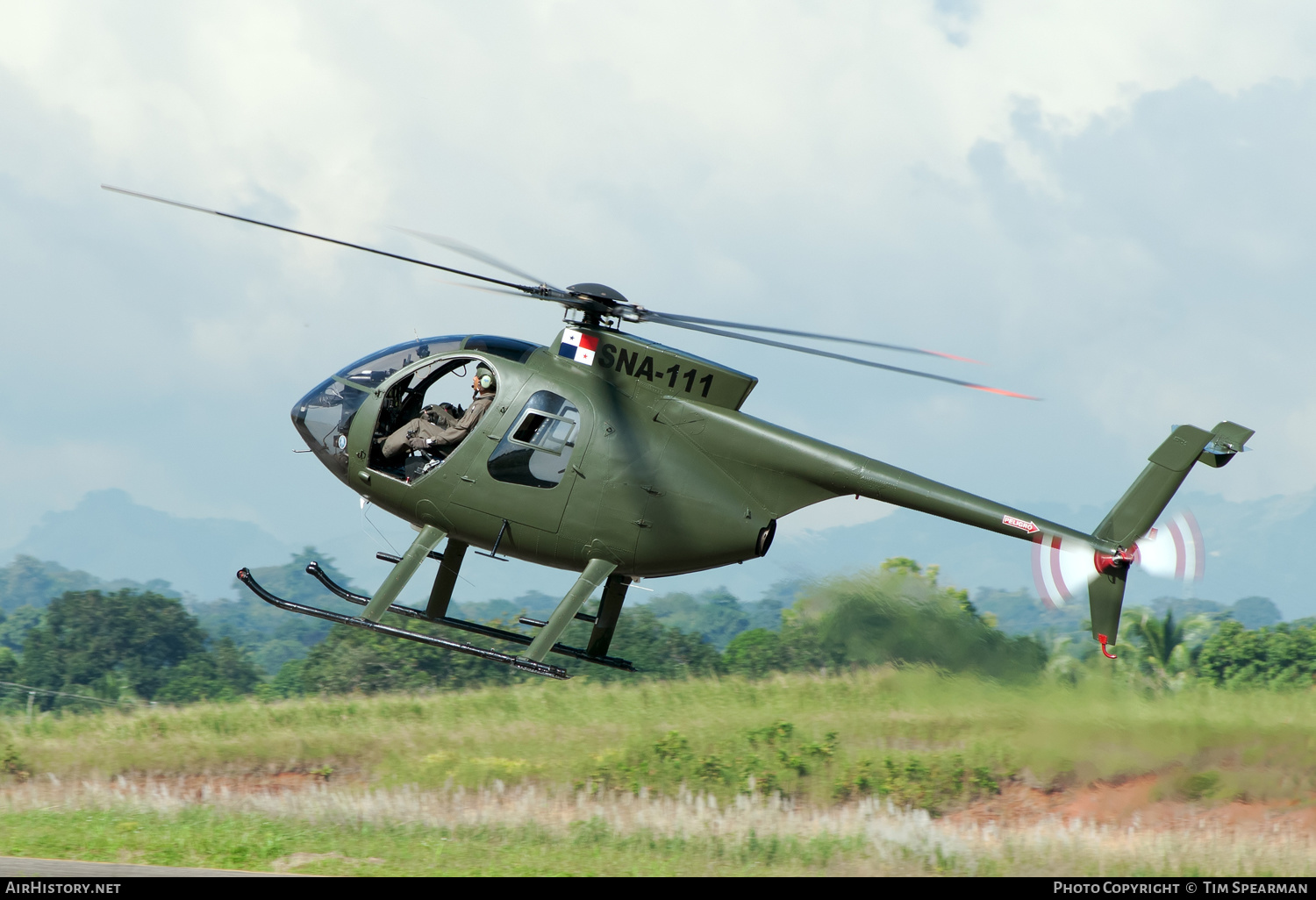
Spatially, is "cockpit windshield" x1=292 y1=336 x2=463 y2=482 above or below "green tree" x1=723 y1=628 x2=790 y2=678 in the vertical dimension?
above

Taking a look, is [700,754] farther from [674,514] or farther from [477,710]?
[674,514]

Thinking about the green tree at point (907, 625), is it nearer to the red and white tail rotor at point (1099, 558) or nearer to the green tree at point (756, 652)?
the red and white tail rotor at point (1099, 558)

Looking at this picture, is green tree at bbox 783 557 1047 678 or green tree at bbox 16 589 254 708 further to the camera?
green tree at bbox 16 589 254 708

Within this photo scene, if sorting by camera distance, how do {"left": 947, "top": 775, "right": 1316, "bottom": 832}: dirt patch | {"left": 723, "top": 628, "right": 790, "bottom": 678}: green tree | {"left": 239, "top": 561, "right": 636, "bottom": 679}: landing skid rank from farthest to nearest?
{"left": 723, "top": 628, "right": 790, "bottom": 678}: green tree, {"left": 947, "top": 775, "right": 1316, "bottom": 832}: dirt patch, {"left": 239, "top": 561, "right": 636, "bottom": 679}: landing skid

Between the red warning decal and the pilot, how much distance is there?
17.7ft

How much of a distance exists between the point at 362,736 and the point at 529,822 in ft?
22.0

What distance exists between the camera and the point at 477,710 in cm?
2223

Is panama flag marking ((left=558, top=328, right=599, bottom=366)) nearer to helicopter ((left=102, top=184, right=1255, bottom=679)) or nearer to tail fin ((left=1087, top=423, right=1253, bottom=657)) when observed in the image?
helicopter ((left=102, top=184, right=1255, bottom=679))

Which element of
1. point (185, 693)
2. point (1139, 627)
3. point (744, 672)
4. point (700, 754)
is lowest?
point (185, 693)

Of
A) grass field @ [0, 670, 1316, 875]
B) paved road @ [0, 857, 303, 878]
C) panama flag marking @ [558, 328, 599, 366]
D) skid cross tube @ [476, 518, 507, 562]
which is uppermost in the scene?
panama flag marking @ [558, 328, 599, 366]

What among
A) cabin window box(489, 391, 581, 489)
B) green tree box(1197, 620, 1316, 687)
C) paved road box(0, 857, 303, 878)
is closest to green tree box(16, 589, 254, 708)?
green tree box(1197, 620, 1316, 687)

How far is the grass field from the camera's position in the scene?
1341 centimetres
